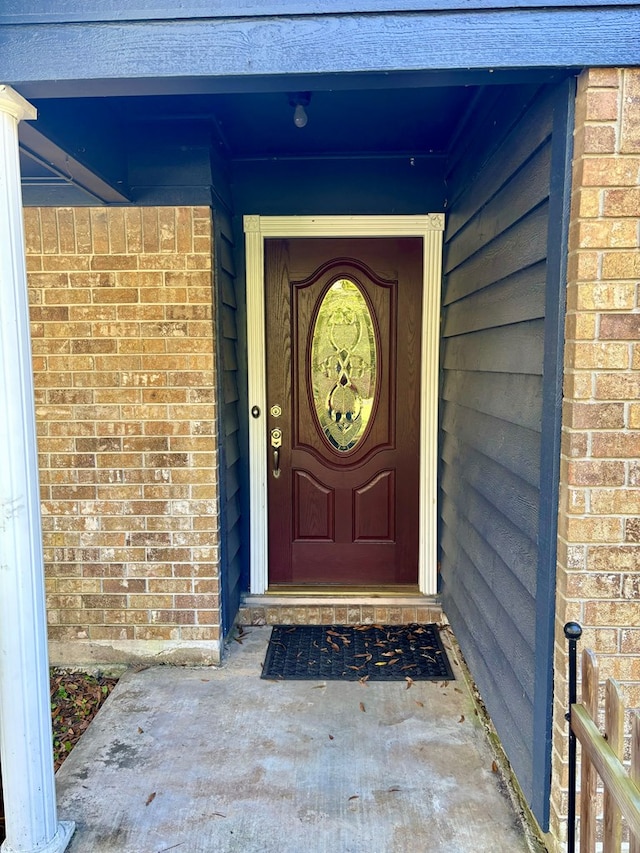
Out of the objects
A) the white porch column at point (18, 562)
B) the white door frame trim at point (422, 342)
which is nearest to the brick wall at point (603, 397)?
the white porch column at point (18, 562)

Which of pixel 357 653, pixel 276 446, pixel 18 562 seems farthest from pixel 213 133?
pixel 357 653

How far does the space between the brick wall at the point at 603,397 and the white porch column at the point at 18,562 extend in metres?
1.45

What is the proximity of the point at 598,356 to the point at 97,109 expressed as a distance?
197 centimetres

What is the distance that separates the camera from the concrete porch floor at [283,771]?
1.72 meters

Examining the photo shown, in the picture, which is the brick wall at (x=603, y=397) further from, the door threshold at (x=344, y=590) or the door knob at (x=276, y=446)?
the door knob at (x=276, y=446)

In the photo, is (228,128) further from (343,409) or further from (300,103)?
(343,409)

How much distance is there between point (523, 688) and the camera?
6.00ft

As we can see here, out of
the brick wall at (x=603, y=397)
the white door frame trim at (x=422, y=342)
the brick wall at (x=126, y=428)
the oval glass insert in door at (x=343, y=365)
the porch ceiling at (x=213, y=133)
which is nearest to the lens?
the brick wall at (x=603, y=397)

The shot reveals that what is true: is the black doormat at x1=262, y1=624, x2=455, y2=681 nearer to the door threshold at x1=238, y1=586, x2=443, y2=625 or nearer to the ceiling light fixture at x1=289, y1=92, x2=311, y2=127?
the door threshold at x1=238, y1=586, x2=443, y2=625

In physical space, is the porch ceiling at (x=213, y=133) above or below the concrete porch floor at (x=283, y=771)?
above

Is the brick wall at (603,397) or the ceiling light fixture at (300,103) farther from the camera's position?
the ceiling light fixture at (300,103)

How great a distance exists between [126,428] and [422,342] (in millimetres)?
1595

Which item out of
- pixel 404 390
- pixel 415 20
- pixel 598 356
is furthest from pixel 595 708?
pixel 404 390

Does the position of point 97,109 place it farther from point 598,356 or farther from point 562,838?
point 562,838
